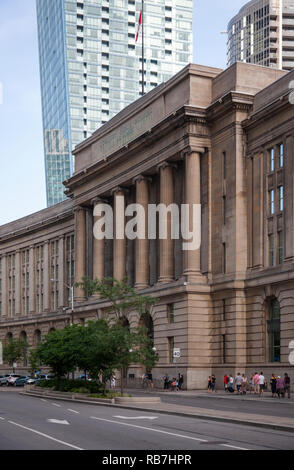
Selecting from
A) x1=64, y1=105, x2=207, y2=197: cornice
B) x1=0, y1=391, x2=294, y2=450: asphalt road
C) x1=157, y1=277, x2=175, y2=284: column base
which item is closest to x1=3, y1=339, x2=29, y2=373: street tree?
x1=64, y1=105, x2=207, y2=197: cornice

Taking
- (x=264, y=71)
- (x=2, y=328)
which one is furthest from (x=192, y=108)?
(x=2, y=328)

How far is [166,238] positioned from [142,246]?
5034 mm

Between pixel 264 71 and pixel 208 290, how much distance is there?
18.3 metres

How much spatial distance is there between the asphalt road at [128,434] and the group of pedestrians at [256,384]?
18.4 m

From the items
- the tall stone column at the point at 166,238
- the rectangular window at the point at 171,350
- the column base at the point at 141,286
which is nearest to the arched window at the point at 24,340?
the column base at the point at 141,286

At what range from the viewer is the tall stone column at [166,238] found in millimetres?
66750

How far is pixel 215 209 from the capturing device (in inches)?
2447

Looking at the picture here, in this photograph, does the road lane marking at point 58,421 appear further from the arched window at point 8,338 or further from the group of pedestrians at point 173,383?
the arched window at point 8,338

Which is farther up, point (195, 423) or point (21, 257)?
point (21, 257)

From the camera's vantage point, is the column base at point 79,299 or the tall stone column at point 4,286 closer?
the column base at point 79,299

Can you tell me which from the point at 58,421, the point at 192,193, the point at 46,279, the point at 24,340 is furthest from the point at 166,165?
the point at 24,340
